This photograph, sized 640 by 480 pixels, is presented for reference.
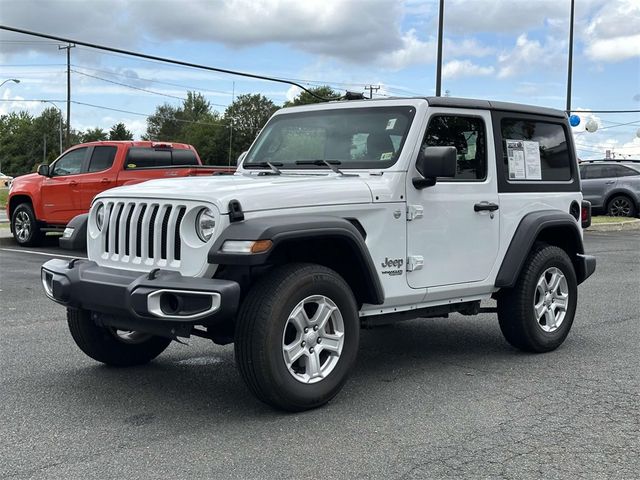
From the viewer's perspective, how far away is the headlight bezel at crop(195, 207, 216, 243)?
4352 millimetres

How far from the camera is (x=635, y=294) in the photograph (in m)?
9.30

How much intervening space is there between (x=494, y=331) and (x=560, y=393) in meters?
2.11

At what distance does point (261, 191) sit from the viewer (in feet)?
14.7

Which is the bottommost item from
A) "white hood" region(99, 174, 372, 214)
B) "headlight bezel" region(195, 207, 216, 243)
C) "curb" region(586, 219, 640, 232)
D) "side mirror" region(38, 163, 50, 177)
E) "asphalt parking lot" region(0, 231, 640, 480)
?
"asphalt parking lot" region(0, 231, 640, 480)

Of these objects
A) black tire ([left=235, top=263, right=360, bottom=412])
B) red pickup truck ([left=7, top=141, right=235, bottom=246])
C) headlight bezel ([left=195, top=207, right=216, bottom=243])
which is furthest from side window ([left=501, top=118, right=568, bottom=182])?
red pickup truck ([left=7, top=141, right=235, bottom=246])

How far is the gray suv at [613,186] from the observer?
21.2m

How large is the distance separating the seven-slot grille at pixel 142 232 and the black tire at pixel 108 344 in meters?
0.72

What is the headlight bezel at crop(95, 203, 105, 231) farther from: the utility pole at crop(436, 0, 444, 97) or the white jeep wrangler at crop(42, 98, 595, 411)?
the utility pole at crop(436, 0, 444, 97)

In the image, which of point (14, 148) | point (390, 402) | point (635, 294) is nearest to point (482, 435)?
point (390, 402)

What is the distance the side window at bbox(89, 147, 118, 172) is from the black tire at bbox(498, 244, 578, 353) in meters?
9.86

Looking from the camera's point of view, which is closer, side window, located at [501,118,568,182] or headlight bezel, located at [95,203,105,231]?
headlight bezel, located at [95,203,105,231]

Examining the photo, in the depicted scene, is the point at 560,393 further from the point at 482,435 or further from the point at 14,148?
the point at 14,148

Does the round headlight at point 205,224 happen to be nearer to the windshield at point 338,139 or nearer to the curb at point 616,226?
the windshield at point 338,139

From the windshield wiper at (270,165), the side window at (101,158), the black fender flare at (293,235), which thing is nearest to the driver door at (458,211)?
the black fender flare at (293,235)
